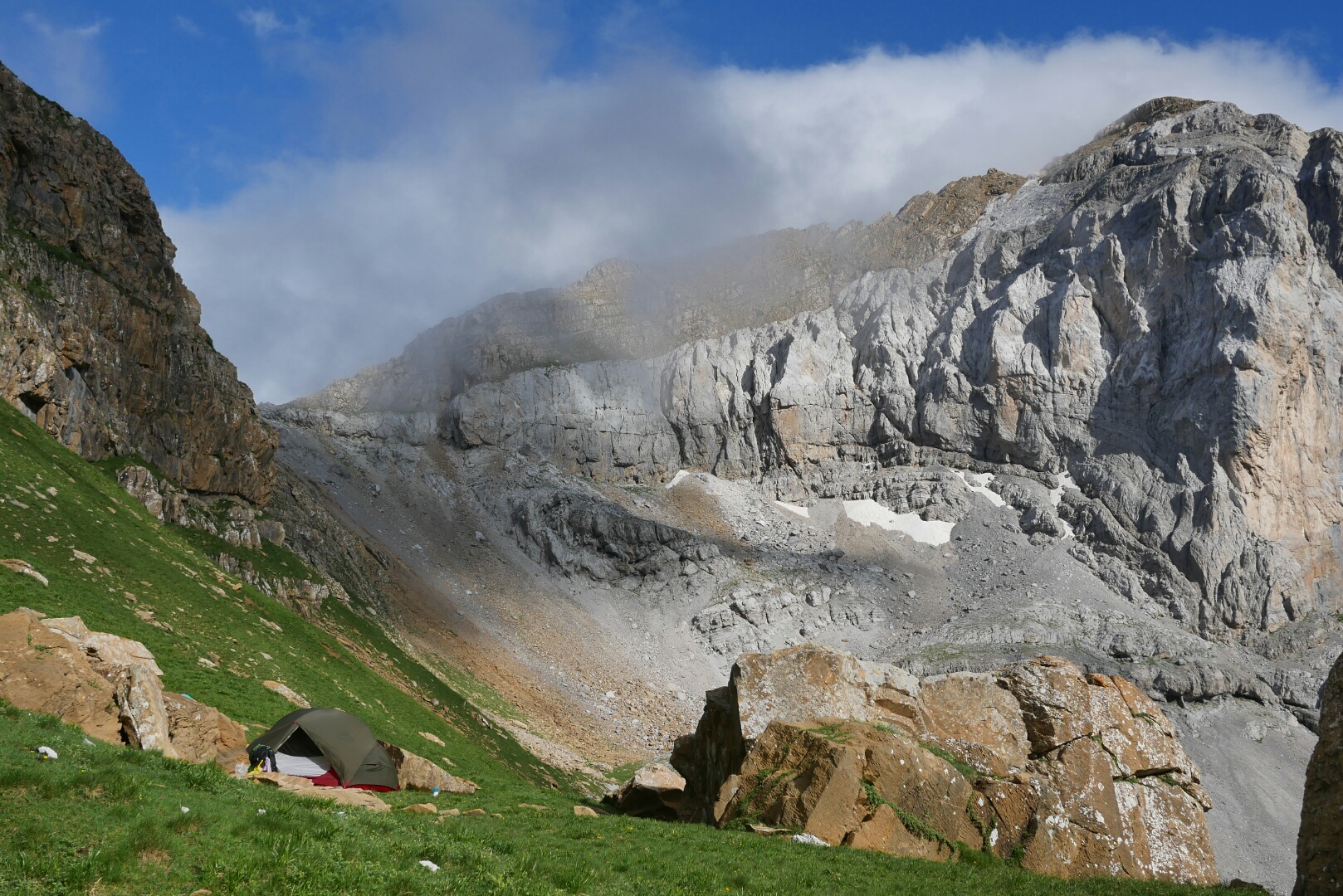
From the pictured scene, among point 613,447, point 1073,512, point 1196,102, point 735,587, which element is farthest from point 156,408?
point 1196,102

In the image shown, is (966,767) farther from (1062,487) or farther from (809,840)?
(1062,487)

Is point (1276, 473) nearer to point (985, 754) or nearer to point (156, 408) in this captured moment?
point (985, 754)

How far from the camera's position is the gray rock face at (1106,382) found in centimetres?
11150

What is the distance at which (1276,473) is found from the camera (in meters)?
112

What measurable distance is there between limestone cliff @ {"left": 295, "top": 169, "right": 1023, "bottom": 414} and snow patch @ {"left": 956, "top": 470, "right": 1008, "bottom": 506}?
48109 mm

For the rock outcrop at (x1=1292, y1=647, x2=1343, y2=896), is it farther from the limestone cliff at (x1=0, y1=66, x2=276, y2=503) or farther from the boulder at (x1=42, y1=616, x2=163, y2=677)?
the limestone cliff at (x1=0, y1=66, x2=276, y2=503)

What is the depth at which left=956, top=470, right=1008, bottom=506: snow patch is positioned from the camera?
4806 inches

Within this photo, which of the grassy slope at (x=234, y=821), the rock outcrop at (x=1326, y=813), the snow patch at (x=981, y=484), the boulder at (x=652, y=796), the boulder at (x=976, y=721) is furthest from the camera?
the snow patch at (x=981, y=484)

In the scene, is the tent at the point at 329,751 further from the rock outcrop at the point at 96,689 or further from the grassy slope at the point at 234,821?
the rock outcrop at the point at 96,689

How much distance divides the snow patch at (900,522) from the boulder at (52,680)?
10887cm

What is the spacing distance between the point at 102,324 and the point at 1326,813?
62.5 metres

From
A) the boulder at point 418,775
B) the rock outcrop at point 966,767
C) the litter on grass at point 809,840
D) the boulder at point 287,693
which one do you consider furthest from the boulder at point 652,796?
the boulder at point 287,693

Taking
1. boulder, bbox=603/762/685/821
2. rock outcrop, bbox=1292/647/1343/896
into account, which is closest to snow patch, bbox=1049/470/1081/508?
boulder, bbox=603/762/685/821

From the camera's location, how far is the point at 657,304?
16925 cm
